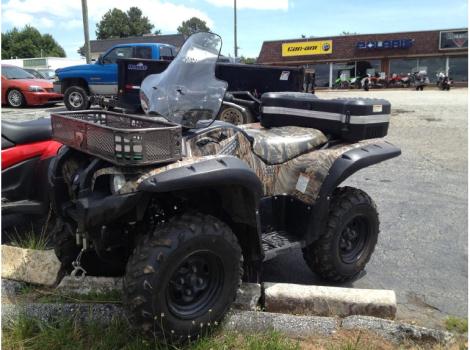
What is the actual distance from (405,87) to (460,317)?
1477 inches

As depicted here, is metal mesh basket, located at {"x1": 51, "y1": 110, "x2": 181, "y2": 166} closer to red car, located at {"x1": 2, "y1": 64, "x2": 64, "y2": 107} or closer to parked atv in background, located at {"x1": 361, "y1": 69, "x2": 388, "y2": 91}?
red car, located at {"x1": 2, "y1": 64, "x2": 64, "y2": 107}

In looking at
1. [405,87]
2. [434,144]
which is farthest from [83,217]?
[405,87]

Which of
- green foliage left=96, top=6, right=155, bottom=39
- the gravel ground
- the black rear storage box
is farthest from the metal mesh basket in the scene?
green foliage left=96, top=6, right=155, bottom=39

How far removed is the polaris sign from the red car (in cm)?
3102

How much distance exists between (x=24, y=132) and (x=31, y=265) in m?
1.24

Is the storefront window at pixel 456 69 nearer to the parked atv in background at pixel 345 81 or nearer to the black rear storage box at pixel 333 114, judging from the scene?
the parked atv in background at pixel 345 81

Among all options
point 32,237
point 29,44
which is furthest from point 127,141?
point 29,44

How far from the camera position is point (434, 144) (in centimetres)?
1017

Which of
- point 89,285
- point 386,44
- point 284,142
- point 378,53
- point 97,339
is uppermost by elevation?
point 386,44

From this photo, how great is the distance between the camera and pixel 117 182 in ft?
8.67

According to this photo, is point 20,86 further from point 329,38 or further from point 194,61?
point 329,38

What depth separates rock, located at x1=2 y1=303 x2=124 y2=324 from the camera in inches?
123

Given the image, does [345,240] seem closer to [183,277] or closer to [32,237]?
[183,277]

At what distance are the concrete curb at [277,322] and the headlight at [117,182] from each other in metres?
0.94
